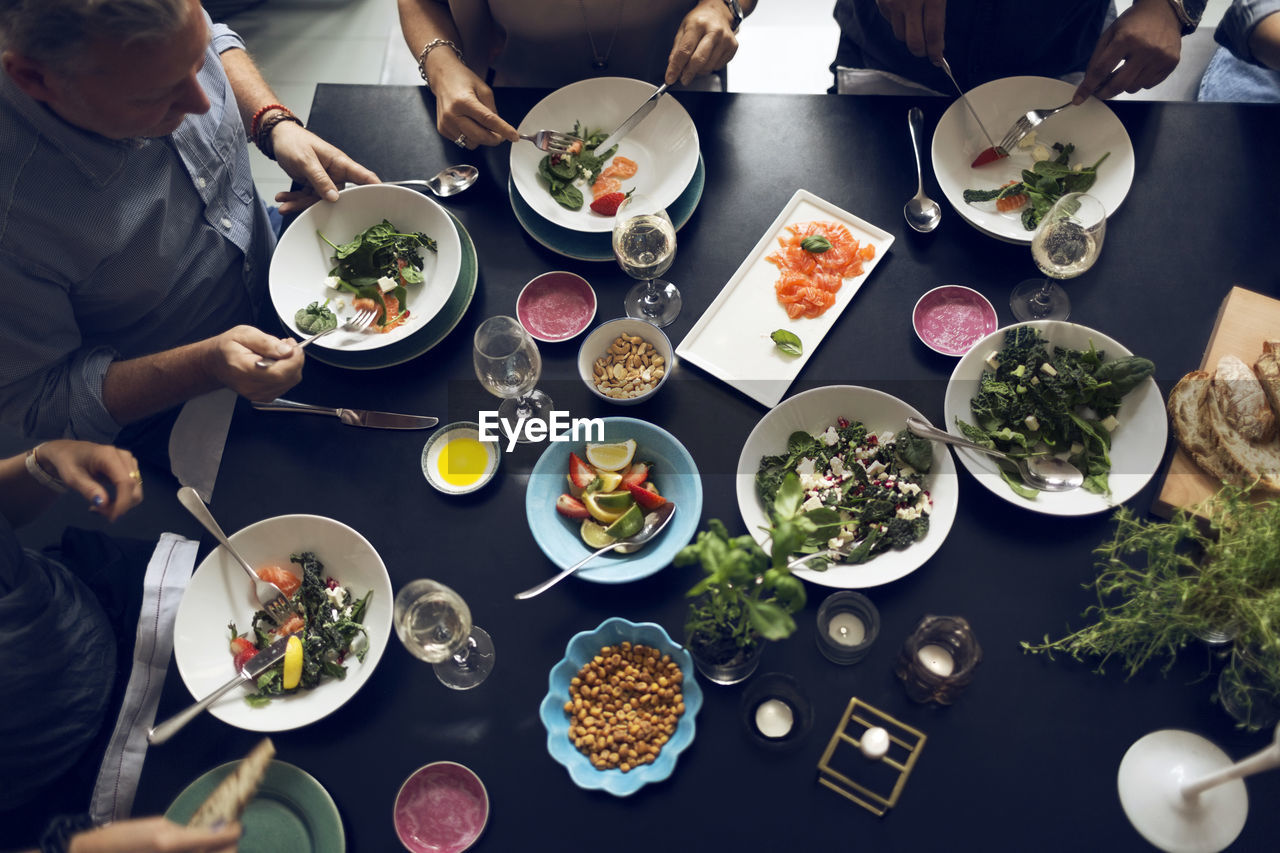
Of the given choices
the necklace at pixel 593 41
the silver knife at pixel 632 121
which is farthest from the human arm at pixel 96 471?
the necklace at pixel 593 41

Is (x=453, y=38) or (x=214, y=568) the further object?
(x=453, y=38)

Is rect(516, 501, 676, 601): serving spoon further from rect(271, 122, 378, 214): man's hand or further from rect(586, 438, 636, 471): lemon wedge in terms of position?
rect(271, 122, 378, 214): man's hand

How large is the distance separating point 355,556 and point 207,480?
509 millimetres

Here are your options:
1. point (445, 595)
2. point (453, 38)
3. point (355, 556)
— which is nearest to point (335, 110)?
point (453, 38)

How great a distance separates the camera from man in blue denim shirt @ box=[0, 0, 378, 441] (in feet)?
4.27

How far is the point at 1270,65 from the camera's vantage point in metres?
1.88

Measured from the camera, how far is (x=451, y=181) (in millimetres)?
1888

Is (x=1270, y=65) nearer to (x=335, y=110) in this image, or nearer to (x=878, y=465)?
(x=878, y=465)

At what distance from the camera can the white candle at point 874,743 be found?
1329 millimetres

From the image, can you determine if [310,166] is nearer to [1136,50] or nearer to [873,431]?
[873,431]

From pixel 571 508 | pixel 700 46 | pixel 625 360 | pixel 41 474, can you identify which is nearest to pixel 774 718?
pixel 571 508

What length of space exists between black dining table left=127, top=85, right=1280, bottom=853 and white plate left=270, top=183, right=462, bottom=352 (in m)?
0.09

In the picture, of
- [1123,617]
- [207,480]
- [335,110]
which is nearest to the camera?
[1123,617]

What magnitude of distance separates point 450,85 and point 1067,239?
1428 mm
